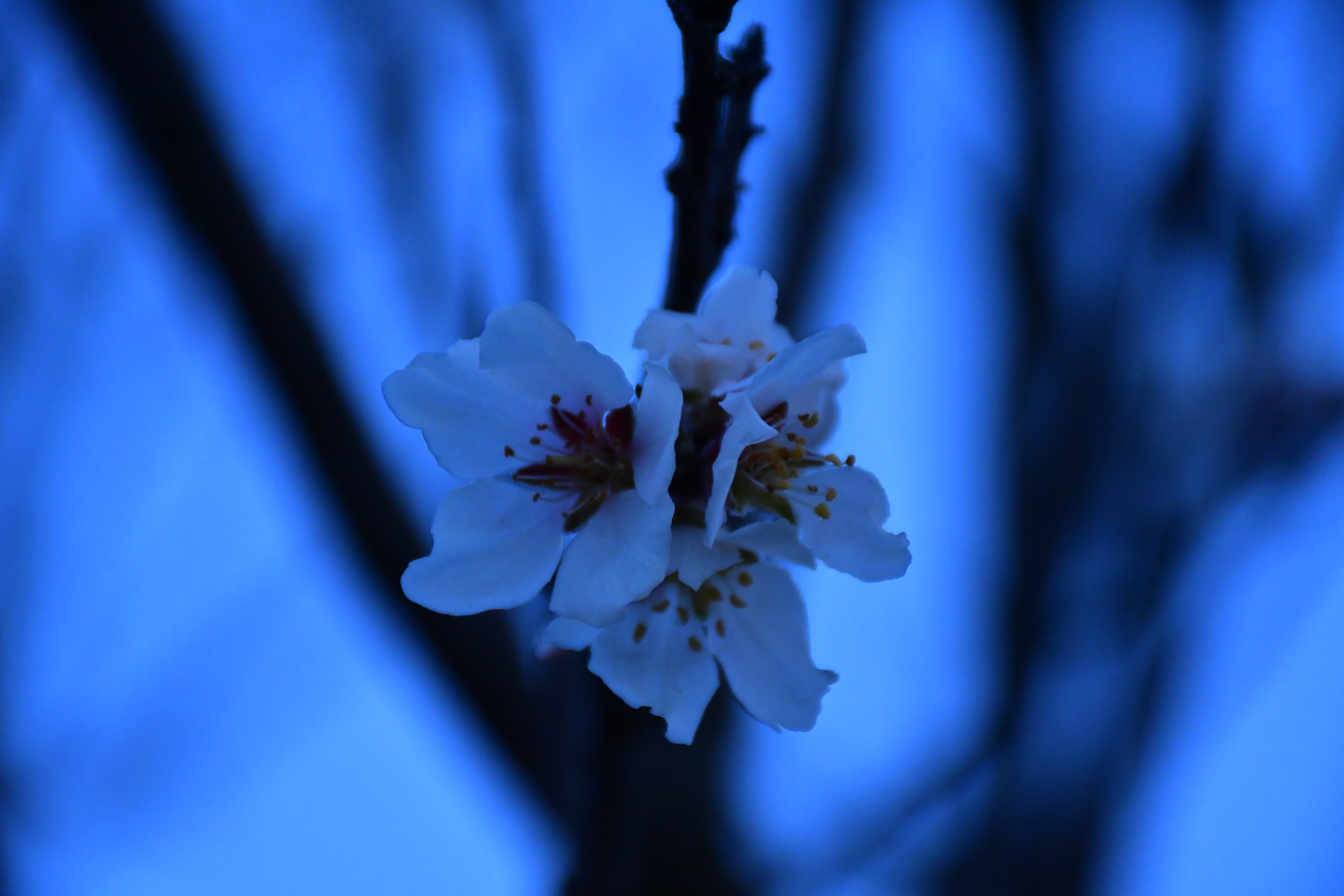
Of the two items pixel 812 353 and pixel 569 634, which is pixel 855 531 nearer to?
pixel 812 353

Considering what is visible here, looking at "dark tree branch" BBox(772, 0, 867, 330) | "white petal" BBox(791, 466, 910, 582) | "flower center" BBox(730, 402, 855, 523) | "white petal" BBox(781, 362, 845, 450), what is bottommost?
"white petal" BBox(791, 466, 910, 582)

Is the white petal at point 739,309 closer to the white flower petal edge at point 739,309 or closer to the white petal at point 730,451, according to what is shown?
the white flower petal edge at point 739,309

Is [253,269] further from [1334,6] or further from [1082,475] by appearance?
[1334,6]

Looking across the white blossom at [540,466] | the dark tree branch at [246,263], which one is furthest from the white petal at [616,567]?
the dark tree branch at [246,263]

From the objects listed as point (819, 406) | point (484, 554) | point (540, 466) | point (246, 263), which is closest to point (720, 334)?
point (819, 406)

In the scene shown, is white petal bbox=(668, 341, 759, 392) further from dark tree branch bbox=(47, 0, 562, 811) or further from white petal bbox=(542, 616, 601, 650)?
dark tree branch bbox=(47, 0, 562, 811)

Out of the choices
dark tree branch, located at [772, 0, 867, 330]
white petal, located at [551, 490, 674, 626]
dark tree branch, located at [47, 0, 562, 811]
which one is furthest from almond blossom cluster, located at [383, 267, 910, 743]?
dark tree branch, located at [772, 0, 867, 330]
